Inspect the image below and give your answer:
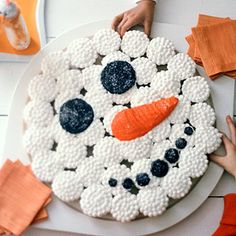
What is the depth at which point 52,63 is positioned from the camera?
0.75 m

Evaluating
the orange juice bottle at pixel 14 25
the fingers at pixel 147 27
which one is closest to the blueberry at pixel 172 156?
the fingers at pixel 147 27

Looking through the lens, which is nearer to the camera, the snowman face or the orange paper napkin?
the snowman face

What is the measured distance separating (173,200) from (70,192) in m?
0.17

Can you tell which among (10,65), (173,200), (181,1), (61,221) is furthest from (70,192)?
(181,1)

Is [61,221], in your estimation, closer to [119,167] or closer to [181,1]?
[119,167]

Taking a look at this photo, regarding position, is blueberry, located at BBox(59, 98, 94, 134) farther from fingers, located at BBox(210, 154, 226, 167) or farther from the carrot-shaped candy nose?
fingers, located at BBox(210, 154, 226, 167)

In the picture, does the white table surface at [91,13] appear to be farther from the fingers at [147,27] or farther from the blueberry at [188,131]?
the blueberry at [188,131]

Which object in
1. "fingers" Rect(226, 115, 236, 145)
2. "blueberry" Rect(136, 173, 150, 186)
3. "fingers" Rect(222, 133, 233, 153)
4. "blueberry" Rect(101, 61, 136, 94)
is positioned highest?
"blueberry" Rect(101, 61, 136, 94)

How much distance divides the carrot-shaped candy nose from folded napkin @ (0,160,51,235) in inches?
6.1

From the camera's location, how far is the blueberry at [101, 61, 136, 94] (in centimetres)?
74

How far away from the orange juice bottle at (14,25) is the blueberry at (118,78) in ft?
0.55

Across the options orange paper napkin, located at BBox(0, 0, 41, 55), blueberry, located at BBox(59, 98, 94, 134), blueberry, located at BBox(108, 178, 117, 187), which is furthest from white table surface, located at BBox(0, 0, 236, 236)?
blueberry, located at BBox(108, 178, 117, 187)

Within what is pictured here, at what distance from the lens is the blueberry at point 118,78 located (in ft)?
2.42

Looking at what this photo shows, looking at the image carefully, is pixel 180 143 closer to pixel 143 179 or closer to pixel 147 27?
pixel 143 179
